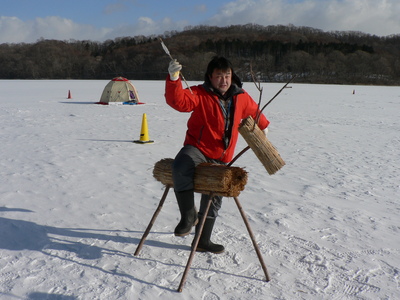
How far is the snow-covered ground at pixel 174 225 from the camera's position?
2.95 meters

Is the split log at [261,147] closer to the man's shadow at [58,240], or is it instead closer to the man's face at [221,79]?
the man's face at [221,79]

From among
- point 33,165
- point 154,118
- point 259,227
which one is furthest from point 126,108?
point 259,227

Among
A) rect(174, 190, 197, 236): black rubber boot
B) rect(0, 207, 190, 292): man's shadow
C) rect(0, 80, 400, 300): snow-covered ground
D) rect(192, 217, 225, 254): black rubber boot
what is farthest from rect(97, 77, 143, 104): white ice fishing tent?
rect(174, 190, 197, 236): black rubber boot

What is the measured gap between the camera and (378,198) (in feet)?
17.1

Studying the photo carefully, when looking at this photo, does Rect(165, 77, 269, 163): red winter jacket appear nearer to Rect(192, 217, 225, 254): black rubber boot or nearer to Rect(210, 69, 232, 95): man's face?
Rect(210, 69, 232, 95): man's face

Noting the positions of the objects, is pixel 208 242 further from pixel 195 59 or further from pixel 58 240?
pixel 195 59

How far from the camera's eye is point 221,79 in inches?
125

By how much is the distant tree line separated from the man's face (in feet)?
196


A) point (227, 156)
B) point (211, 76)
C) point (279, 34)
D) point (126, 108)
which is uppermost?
point (279, 34)

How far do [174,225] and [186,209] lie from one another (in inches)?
39.9

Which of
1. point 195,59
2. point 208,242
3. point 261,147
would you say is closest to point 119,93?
point 208,242

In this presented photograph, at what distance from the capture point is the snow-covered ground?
9.68 ft

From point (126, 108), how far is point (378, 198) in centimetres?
1228

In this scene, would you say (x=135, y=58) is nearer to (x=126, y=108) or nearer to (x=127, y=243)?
(x=126, y=108)
